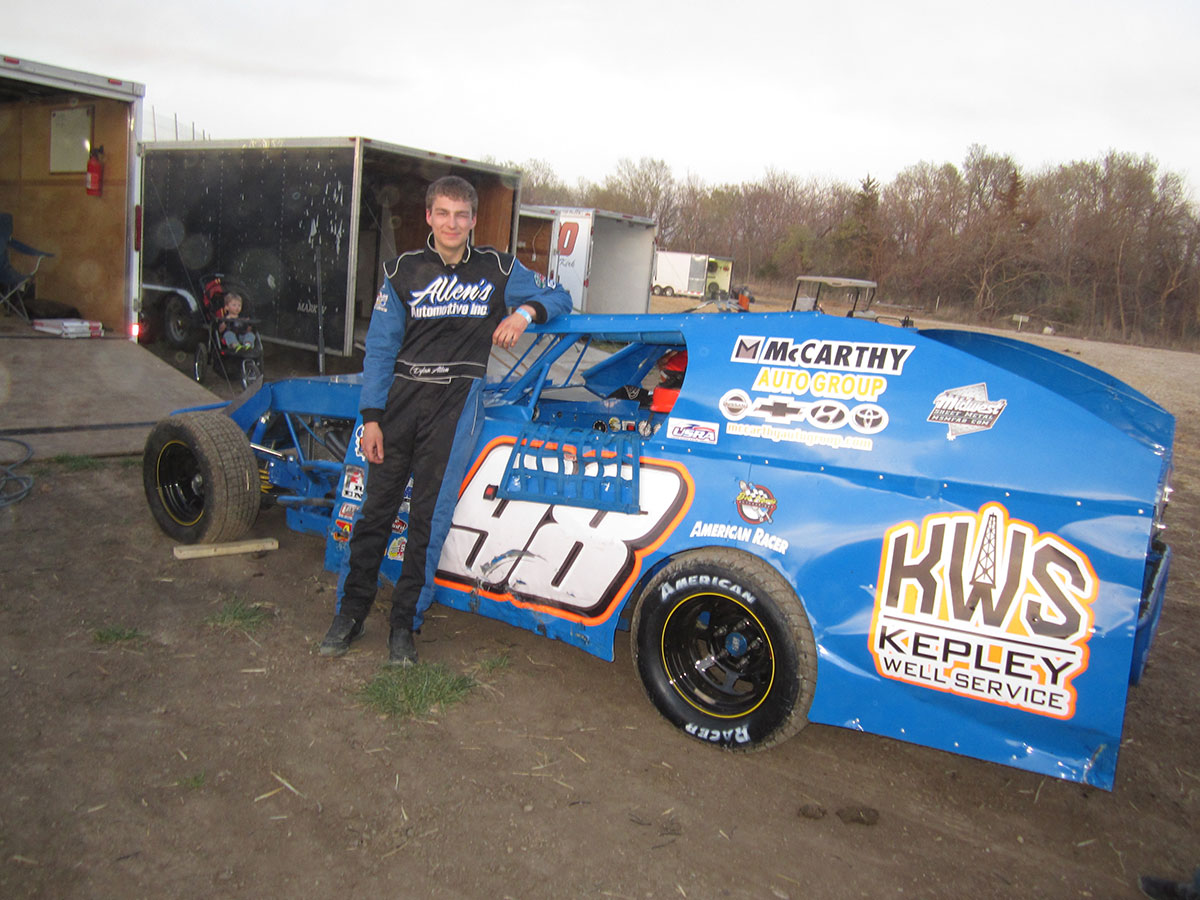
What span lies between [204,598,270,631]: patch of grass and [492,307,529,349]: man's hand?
1788mm

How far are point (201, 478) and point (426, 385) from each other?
207cm

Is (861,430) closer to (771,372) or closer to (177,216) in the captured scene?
(771,372)

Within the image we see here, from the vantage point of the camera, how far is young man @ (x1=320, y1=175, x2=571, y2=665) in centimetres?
350

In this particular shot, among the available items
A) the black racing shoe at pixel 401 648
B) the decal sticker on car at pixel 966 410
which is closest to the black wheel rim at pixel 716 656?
the decal sticker on car at pixel 966 410

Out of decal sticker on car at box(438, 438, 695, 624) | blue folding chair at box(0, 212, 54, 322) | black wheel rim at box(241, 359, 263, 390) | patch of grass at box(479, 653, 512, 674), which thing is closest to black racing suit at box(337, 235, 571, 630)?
decal sticker on car at box(438, 438, 695, 624)

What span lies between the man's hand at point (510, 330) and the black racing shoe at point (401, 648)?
134 centimetres

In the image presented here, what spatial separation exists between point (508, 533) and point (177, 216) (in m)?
10.8

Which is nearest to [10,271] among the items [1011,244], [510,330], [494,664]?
[510,330]

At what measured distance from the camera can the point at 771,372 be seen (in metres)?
3.07

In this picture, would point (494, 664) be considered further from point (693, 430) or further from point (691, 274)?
point (691, 274)

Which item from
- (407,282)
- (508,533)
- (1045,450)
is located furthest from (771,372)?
(407,282)

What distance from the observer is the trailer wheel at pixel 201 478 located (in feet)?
14.7

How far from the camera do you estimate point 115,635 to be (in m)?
3.55

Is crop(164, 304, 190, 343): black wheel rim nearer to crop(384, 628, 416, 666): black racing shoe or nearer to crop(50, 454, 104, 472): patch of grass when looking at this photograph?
crop(50, 454, 104, 472): patch of grass
